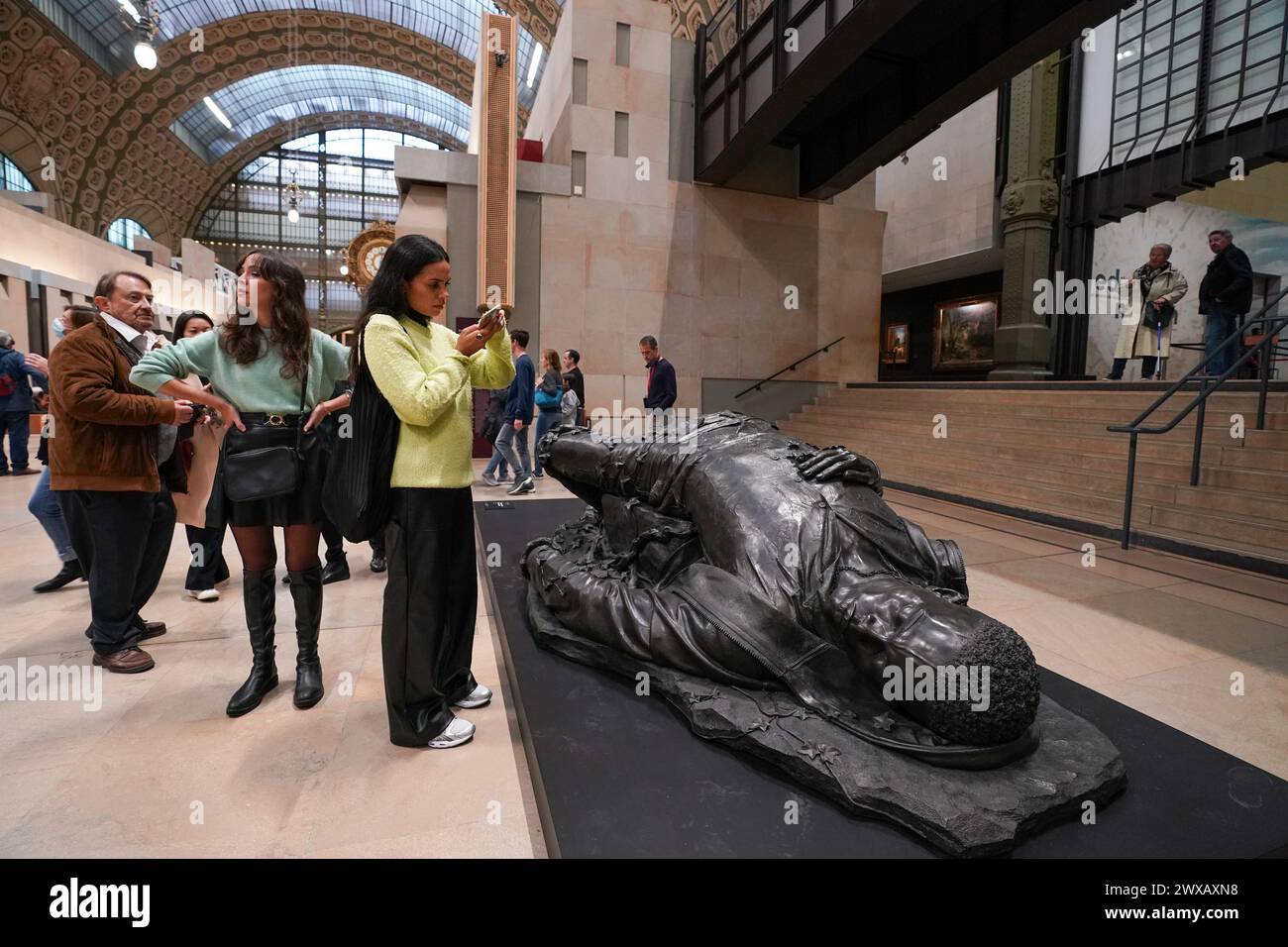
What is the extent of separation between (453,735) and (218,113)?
32957 mm

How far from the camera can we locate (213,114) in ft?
87.0

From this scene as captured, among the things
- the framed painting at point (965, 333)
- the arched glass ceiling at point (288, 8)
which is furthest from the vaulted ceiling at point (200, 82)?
the framed painting at point (965, 333)

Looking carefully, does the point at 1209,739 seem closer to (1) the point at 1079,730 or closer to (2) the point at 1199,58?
(1) the point at 1079,730

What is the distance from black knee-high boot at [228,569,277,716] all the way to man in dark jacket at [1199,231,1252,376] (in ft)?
27.5

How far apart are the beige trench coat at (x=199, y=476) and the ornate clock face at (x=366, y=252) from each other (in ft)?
38.5

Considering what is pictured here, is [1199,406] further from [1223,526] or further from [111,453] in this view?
[111,453]

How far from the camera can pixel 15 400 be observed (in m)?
7.88

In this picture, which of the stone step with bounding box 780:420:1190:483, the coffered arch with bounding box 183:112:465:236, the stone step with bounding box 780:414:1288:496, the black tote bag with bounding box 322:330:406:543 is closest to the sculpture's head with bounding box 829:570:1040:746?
the black tote bag with bounding box 322:330:406:543

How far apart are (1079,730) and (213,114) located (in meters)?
34.7

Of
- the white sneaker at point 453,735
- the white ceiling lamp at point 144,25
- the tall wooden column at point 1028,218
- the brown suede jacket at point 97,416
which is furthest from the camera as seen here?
the tall wooden column at point 1028,218

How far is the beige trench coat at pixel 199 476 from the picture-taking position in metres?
3.76

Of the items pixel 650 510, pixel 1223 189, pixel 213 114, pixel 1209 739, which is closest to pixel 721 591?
pixel 650 510

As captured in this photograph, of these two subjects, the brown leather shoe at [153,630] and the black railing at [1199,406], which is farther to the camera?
the black railing at [1199,406]

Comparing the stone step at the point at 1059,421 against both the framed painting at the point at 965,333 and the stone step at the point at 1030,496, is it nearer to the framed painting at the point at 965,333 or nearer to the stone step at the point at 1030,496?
the stone step at the point at 1030,496
